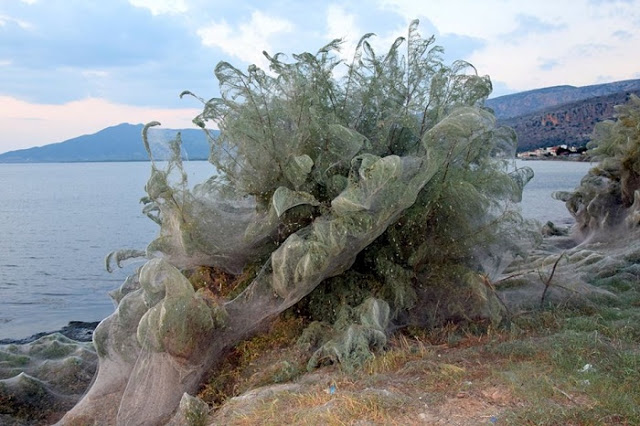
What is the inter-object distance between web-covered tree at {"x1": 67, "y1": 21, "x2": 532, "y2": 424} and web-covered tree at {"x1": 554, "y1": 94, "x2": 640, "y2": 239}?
6.91 m

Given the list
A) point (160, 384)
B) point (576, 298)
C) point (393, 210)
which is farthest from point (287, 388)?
point (576, 298)

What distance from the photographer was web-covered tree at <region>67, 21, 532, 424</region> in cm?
651

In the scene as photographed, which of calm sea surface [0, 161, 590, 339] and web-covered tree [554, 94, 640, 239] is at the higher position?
web-covered tree [554, 94, 640, 239]

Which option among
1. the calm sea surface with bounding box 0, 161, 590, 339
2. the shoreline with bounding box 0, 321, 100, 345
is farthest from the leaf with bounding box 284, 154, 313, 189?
the shoreline with bounding box 0, 321, 100, 345

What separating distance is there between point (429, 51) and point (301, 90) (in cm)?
173

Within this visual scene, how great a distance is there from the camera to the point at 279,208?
6.39 meters

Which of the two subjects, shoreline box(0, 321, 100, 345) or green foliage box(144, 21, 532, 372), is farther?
shoreline box(0, 321, 100, 345)

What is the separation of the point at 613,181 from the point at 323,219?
10796 mm

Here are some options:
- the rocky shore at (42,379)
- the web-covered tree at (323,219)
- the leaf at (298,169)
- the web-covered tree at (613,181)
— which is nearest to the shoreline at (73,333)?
the rocky shore at (42,379)

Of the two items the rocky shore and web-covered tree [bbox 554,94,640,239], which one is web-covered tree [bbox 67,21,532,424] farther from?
web-covered tree [bbox 554,94,640,239]

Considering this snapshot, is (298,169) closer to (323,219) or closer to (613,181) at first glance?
(323,219)

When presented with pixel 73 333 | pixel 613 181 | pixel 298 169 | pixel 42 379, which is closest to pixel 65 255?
pixel 73 333

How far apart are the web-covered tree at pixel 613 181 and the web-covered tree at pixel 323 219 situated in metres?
6.91

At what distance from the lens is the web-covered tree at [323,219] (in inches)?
256
